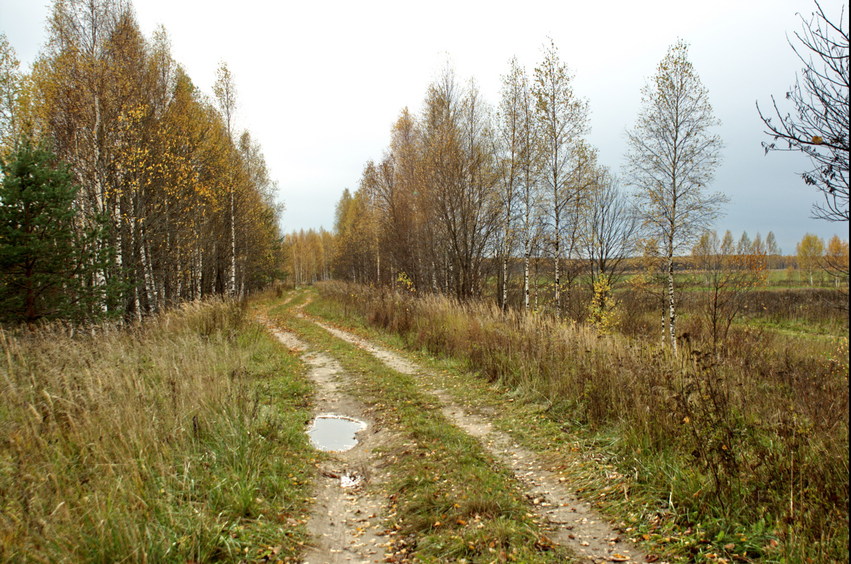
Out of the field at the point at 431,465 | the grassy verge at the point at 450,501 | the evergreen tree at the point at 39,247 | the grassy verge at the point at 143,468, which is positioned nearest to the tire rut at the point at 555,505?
the field at the point at 431,465

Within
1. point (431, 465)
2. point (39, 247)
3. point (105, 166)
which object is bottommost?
point (431, 465)

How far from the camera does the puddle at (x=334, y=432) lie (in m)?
5.64

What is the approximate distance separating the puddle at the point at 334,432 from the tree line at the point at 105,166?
20.9 feet

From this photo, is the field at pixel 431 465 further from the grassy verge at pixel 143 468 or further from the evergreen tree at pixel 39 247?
the evergreen tree at pixel 39 247

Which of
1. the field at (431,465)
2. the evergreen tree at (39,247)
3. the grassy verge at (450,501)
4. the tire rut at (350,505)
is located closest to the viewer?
the field at (431,465)

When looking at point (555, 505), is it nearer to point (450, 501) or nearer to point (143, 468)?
point (450, 501)

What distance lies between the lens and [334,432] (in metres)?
6.14

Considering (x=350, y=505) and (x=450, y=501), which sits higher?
(x=450, y=501)

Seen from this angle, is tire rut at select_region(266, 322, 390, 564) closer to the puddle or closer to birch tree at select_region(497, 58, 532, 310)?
the puddle

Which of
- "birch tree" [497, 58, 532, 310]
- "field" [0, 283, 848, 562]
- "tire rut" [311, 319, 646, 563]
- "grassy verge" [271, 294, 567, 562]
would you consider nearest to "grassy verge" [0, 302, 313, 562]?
"field" [0, 283, 848, 562]

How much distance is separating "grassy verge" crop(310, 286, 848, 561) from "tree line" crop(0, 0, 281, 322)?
8.67m

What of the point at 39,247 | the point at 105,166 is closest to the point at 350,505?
the point at 39,247

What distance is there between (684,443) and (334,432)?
4.39m

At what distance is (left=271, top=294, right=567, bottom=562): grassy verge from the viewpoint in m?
3.28
